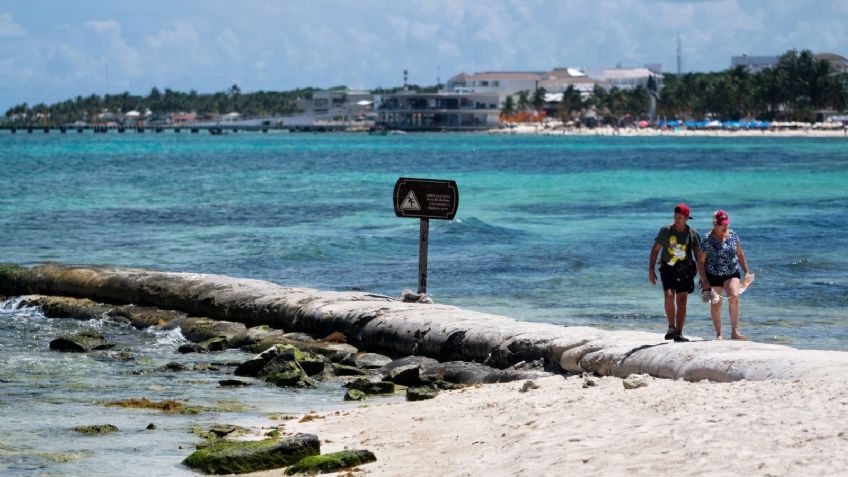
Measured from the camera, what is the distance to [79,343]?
1880cm

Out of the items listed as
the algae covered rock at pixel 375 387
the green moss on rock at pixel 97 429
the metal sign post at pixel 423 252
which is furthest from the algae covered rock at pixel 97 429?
the metal sign post at pixel 423 252

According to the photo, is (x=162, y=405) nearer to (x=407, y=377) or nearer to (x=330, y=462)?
(x=407, y=377)

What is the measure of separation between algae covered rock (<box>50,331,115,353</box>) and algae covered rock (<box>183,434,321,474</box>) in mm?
7243

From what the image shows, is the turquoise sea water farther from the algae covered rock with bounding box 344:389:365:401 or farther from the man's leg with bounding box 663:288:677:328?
the man's leg with bounding box 663:288:677:328

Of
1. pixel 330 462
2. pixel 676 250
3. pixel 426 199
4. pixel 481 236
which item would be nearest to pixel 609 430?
pixel 330 462

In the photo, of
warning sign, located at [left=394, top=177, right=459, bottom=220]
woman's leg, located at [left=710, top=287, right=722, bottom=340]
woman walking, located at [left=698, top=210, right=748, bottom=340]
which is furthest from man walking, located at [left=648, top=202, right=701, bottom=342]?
warning sign, located at [left=394, top=177, right=459, bottom=220]

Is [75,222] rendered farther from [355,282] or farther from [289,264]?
[355,282]

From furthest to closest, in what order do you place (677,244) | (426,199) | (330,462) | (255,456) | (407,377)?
(426,199)
(407,377)
(677,244)
(255,456)
(330,462)

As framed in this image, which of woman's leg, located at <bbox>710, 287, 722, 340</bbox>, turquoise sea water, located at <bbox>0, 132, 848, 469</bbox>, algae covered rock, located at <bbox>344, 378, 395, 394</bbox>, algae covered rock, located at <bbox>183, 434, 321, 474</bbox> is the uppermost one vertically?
woman's leg, located at <bbox>710, 287, 722, 340</bbox>

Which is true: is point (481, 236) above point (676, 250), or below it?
below

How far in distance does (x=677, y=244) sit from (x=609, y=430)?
176 inches

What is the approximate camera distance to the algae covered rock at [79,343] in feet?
61.0

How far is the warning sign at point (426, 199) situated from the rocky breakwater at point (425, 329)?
1374 millimetres

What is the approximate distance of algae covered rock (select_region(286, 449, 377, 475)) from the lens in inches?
442
